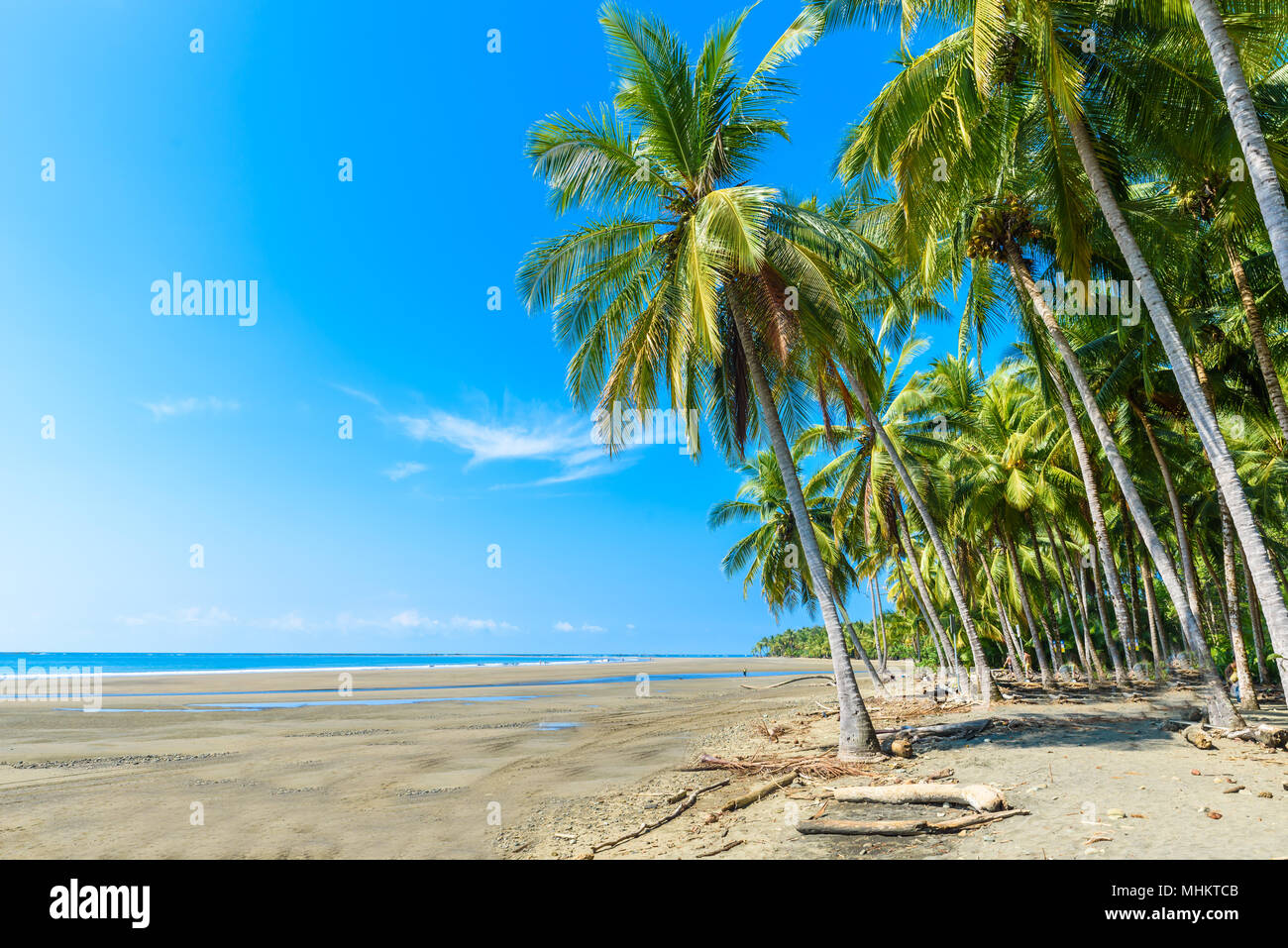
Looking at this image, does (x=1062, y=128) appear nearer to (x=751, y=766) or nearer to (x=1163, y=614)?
(x=751, y=766)

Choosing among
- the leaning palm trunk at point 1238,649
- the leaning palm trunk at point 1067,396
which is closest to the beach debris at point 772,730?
the leaning palm trunk at point 1067,396

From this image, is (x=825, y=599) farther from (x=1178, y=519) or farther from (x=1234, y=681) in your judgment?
(x=1234, y=681)

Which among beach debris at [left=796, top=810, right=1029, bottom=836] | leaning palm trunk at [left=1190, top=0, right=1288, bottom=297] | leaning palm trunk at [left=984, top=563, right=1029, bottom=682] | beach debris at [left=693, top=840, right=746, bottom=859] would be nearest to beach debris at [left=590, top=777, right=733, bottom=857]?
beach debris at [left=693, top=840, right=746, bottom=859]

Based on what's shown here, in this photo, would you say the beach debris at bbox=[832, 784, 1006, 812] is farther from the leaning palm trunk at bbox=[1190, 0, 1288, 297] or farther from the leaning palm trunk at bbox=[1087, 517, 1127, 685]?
the leaning palm trunk at bbox=[1087, 517, 1127, 685]

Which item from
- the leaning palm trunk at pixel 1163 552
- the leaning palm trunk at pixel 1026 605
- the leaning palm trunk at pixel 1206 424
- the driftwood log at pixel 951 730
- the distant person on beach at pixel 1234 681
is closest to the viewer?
the leaning palm trunk at pixel 1206 424

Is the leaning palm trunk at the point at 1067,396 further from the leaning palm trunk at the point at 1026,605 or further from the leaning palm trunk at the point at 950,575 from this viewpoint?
the leaning palm trunk at the point at 1026,605

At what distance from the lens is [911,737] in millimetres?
10594

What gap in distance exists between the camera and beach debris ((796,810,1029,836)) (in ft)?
19.4

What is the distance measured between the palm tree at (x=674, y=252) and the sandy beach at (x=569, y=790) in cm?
311

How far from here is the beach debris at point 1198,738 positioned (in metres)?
8.84

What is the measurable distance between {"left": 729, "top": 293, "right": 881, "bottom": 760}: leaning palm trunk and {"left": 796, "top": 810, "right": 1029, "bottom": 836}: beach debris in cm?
350

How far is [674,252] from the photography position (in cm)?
1134

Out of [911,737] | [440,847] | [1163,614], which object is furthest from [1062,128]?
[1163,614]

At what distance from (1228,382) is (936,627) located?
973 centimetres
